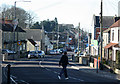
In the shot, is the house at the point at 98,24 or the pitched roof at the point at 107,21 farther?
the pitched roof at the point at 107,21

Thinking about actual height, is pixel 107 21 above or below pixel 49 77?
above

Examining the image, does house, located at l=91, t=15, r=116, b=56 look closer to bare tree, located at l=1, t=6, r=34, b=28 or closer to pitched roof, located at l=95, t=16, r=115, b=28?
pitched roof, located at l=95, t=16, r=115, b=28

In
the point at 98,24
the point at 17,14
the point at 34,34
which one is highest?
the point at 17,14

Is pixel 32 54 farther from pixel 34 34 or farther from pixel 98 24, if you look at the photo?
pixel 34 34

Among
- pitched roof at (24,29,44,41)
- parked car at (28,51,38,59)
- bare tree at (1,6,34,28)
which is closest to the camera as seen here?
parked car at (28,51,38,59)

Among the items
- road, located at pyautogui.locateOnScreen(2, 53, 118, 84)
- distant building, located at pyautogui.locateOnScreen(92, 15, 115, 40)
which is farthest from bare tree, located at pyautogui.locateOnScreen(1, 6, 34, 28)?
road, located at pyautogui.locateOnScreen(2, 53, 118, 84)

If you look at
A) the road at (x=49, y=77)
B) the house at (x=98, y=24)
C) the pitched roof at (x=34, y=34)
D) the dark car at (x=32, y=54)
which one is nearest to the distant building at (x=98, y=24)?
the house at (x=98, y=24)

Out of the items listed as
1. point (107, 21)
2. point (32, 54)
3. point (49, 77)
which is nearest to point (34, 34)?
point (107, 21)

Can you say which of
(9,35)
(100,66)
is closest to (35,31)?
(9,35)

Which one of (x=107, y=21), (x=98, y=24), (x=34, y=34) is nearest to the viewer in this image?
(x=98, y=24)

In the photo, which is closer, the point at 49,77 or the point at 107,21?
the point at 49,77

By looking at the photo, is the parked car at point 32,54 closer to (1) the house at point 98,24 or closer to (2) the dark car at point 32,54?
(2) the dark car at point 32,54

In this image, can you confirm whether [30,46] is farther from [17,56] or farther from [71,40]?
[71,40]

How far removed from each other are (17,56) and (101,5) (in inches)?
964
